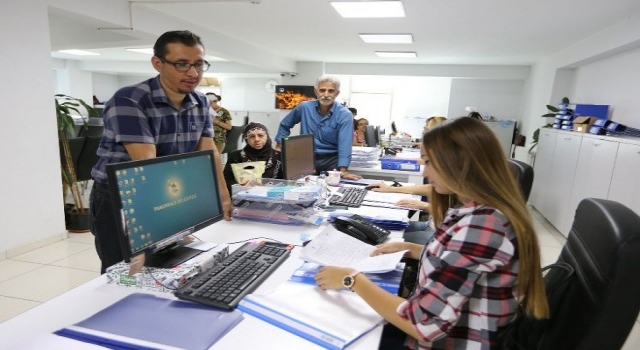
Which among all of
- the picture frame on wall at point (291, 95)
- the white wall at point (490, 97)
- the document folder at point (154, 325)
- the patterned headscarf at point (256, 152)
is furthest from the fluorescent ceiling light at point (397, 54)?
the document folder at point (154, 325)

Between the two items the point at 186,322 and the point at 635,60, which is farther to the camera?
the point at 635,60

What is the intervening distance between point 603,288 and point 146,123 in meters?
1.66

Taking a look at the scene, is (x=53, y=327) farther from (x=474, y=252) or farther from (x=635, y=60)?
(x=635, y=60)

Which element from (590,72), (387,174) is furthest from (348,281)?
(590,72)

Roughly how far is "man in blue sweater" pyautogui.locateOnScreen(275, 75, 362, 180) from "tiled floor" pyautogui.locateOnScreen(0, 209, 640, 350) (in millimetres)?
1511

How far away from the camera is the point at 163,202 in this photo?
1.23m

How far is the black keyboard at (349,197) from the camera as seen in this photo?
211 centimetres

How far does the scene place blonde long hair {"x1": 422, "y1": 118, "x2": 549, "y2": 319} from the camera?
924 mm

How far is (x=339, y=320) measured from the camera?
0.99 m

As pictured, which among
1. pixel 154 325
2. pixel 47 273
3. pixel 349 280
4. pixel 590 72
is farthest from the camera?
pixel 590 72

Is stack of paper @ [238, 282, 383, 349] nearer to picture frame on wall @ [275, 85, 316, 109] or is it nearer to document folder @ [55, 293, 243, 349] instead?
document folder @ [55, 293, 243, 349]

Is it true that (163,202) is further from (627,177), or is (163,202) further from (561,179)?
(561,179)

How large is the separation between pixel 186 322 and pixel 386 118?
10333mm

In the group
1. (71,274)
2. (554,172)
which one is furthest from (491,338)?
(554,172)
